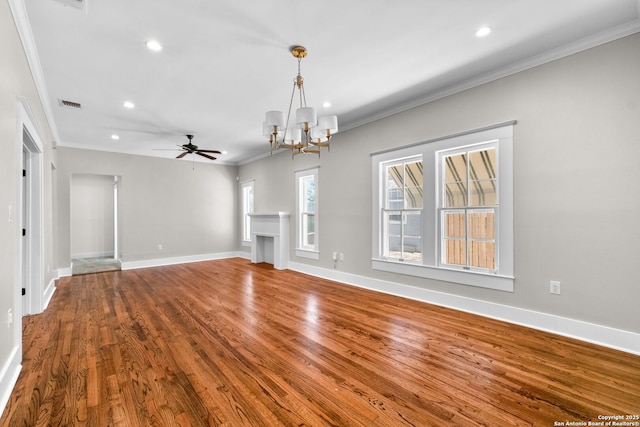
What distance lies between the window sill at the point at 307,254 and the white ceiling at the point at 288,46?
2845 millimetres

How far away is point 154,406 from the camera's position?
1.83 metres

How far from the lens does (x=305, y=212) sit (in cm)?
630

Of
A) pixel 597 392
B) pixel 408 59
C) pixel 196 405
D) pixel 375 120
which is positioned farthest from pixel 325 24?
pixel 597 392

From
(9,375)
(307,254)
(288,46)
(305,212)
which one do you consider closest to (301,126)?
(288,46)

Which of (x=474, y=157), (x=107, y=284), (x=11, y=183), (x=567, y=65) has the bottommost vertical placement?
(x=107, y=284)

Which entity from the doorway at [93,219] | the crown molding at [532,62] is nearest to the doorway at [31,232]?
the crown molding at [532,62]

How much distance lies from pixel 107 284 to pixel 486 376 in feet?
20.0

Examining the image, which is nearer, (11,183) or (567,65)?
Result: (11,183)

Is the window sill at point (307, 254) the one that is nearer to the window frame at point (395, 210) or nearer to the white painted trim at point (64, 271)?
the window frame at point (395, 210)

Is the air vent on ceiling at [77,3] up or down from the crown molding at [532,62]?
down

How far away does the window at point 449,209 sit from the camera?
3.28 m

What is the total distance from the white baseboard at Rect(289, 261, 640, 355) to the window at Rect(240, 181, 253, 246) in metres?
4.57

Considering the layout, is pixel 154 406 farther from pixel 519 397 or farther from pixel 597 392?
pixel 597 392

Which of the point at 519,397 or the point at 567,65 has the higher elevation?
the point at 567,65
